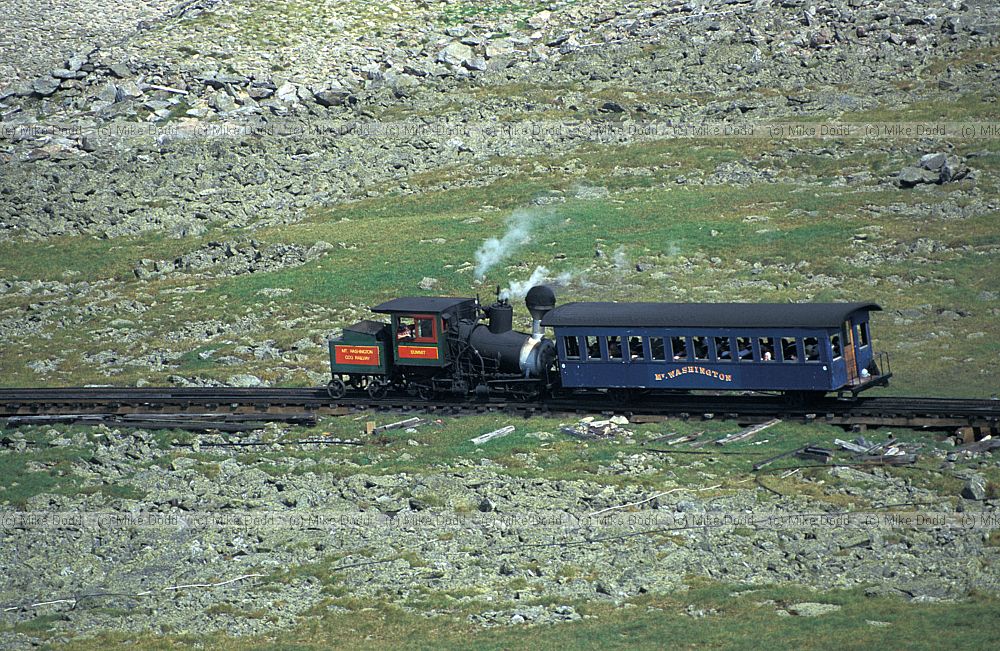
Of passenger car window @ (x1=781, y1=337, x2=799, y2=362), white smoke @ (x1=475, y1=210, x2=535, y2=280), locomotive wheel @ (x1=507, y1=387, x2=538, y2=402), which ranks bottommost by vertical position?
locomotive wheel @ (x1=507, y1=387, x2=538, y2=402)

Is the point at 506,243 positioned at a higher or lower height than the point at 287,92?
lower

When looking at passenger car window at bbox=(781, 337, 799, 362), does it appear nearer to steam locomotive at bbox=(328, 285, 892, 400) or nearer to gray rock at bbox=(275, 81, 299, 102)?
steam locomotive at bbox=(328, 285, 892, 400)

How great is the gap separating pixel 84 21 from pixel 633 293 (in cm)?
7247

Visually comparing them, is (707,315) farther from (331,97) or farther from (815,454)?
(331,97)

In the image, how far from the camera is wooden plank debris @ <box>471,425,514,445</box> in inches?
1321

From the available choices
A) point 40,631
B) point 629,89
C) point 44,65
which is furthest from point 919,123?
point 44,65

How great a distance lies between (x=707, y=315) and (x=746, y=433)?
3586 millimetres

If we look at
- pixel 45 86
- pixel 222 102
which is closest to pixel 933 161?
pixel 222 102

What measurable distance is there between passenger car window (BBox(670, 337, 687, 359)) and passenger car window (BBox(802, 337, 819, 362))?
3377 millimetres

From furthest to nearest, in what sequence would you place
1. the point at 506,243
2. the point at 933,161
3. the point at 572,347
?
1. the point at 933,161
2. the point at 506,243
3. the point at 572,347

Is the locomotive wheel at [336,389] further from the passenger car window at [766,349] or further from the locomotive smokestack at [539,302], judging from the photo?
the passenger car window at [766,349]

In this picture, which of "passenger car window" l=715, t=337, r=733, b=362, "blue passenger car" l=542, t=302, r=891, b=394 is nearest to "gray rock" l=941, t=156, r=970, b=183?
"blue passenger car" l=542, t=302, r=891, b=394

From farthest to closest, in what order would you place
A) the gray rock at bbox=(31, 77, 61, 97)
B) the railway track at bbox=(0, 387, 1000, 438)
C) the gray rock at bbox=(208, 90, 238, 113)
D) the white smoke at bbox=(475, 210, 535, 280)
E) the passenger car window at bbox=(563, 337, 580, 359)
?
the gray rock at bbox=(31, 77, 61, 97), the gray rock at bbox=(208, 90, 238, 113), the white smoke at bbox=(475, 210, 535, 280), the passenger car window at bbox=(563, 337, 580, 359), the railway track at bbox=(0, 387, 1000, 438)

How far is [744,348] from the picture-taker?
33188mm
